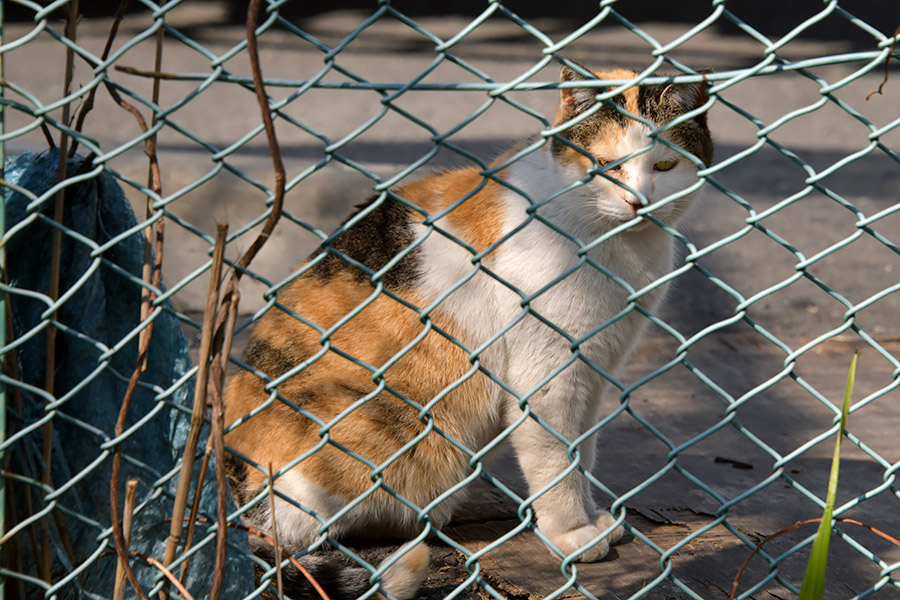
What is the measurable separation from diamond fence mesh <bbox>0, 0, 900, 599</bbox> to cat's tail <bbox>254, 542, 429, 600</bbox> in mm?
118

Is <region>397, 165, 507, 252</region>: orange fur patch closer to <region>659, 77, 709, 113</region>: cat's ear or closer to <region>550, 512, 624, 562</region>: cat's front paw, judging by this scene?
<region>659, 77, 709, 113</region>: cat's ear

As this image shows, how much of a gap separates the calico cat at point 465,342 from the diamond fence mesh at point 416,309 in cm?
7

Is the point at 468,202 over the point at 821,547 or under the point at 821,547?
over

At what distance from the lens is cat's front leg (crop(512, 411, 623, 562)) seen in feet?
6.98

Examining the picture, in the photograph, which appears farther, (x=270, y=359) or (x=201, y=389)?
(x=270, y=359)

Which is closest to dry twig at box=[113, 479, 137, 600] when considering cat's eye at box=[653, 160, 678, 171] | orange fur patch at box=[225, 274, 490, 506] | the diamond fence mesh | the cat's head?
the diamond fence mesh

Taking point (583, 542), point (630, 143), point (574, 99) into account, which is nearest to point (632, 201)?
point (630, 143)

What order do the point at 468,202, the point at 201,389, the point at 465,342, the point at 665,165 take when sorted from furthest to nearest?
the point at 468,202 < the point at 465,342 < the point at 665,165 < the point at 201,389

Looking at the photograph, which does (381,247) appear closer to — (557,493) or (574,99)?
(574,99)

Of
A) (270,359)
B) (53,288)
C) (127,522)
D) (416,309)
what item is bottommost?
(270,359)

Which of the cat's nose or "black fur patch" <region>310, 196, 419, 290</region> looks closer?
the cat's nose

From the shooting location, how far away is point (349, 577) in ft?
6.13

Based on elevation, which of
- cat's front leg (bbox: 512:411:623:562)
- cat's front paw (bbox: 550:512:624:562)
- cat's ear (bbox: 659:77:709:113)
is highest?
cat's ear (bbox: 659:77:709:113)

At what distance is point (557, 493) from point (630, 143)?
34.9 inches
